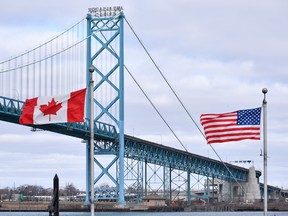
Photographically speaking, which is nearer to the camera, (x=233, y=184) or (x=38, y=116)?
(x=38, y=116)

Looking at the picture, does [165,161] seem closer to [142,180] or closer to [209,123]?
[142,180]

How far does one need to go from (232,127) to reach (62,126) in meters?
55.9

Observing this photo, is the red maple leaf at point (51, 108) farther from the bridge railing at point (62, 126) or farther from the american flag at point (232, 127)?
the bridge railing at point (62, 126)

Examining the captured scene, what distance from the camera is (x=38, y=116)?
3316 centimetres

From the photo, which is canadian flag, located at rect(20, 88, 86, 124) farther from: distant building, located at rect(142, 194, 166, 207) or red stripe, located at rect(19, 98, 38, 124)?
distant building, located at rect(142, 194, 166, 207)

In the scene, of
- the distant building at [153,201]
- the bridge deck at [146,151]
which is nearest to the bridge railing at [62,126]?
the bridge deck at [146,151]

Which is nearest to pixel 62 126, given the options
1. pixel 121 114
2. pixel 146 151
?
pixel 121 114

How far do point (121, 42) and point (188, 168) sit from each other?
44.4 metres

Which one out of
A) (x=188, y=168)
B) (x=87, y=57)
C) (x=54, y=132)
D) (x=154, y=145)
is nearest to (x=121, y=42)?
(x=87, y=57)

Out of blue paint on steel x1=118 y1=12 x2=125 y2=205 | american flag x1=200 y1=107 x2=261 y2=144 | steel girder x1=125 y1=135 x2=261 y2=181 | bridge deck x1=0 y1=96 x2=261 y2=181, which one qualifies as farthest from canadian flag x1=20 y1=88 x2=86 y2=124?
steel girder x1=125 y1=135 x2=261 y2=181

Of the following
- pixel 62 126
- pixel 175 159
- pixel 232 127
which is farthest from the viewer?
pixel 175 159

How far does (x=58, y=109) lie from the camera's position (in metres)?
33.0

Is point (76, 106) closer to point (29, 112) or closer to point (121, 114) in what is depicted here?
point (29, 112)

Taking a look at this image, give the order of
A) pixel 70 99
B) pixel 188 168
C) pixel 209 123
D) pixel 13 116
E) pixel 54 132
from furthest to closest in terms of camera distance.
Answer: pixel 188 168
pixel 54 132
pixel 13 116
pixel 209 123
pixel 70 99
